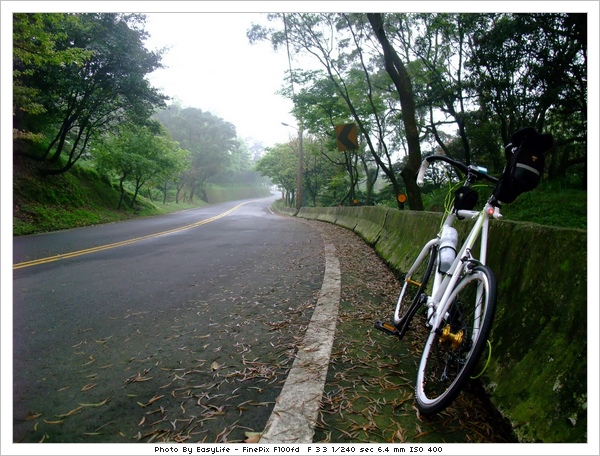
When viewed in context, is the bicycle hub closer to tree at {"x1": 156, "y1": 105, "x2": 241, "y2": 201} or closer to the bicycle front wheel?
the bicycle front wheel

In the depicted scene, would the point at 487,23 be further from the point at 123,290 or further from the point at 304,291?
the point at 123,290

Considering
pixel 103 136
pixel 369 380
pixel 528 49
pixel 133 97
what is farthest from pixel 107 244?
pixel 103 136

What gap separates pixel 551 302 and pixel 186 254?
6.45 meters

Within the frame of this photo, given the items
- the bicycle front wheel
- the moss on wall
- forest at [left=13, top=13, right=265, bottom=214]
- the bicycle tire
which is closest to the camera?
the moss on wall

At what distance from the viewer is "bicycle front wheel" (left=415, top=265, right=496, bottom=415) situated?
1.73 metres

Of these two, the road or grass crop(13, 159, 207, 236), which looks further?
grass crop(13, 159, 207, 236)

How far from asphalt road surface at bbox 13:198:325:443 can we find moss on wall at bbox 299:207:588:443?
4.16 feet

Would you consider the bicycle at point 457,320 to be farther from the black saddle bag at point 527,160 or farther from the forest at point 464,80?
the forest at point 464,80

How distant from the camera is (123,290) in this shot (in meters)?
4.55

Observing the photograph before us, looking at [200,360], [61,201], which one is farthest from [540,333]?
[61,201]

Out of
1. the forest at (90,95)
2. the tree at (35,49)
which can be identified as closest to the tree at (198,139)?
the forest at (90,95)

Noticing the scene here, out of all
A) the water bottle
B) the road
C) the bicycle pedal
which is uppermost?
the water bottle

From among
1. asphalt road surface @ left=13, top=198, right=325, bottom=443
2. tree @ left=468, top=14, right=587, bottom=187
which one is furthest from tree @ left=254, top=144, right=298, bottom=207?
asphalt road surface @ left=13, top=198, right=325, bottom=443

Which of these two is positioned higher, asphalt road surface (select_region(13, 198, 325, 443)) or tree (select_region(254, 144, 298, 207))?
tree (select_region(254, 144, 298, 207))
